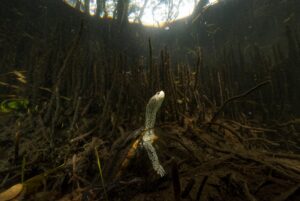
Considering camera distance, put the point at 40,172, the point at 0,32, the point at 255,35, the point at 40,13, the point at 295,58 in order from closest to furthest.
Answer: the point at 40,172, the point at 295,58, the point at 0,32, the point at 40,13, the point at 255,35

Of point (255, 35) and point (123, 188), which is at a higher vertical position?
point (255, 35)

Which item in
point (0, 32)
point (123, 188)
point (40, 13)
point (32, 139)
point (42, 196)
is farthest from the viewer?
point (40, 13)

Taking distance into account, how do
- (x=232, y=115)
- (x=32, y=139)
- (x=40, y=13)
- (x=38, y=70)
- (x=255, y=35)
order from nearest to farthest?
1. (x=32, y=139)
2. (x=38, y=70)
3. (x=232, y=115)
4. (x=40, y=13)
5. (x=255, y=35)

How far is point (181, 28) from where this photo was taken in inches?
471

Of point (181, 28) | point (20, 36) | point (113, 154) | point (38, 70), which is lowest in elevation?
point (113, 154)

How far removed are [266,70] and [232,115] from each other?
159 centimetres

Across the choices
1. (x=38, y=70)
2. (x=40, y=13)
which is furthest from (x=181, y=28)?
(x=38, y=70)

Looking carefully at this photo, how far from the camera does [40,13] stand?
7703 millimetres

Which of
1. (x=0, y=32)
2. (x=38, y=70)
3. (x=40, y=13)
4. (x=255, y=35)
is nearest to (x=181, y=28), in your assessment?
(x=255, y=35)

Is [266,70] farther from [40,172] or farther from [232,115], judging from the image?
[40,172]

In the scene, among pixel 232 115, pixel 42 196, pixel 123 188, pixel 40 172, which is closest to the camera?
pixel 123 188

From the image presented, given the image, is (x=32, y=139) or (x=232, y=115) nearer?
(x=32, y=139)

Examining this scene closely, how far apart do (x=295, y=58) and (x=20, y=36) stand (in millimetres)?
7289

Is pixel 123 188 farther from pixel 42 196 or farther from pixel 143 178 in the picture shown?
pixel 42 196
